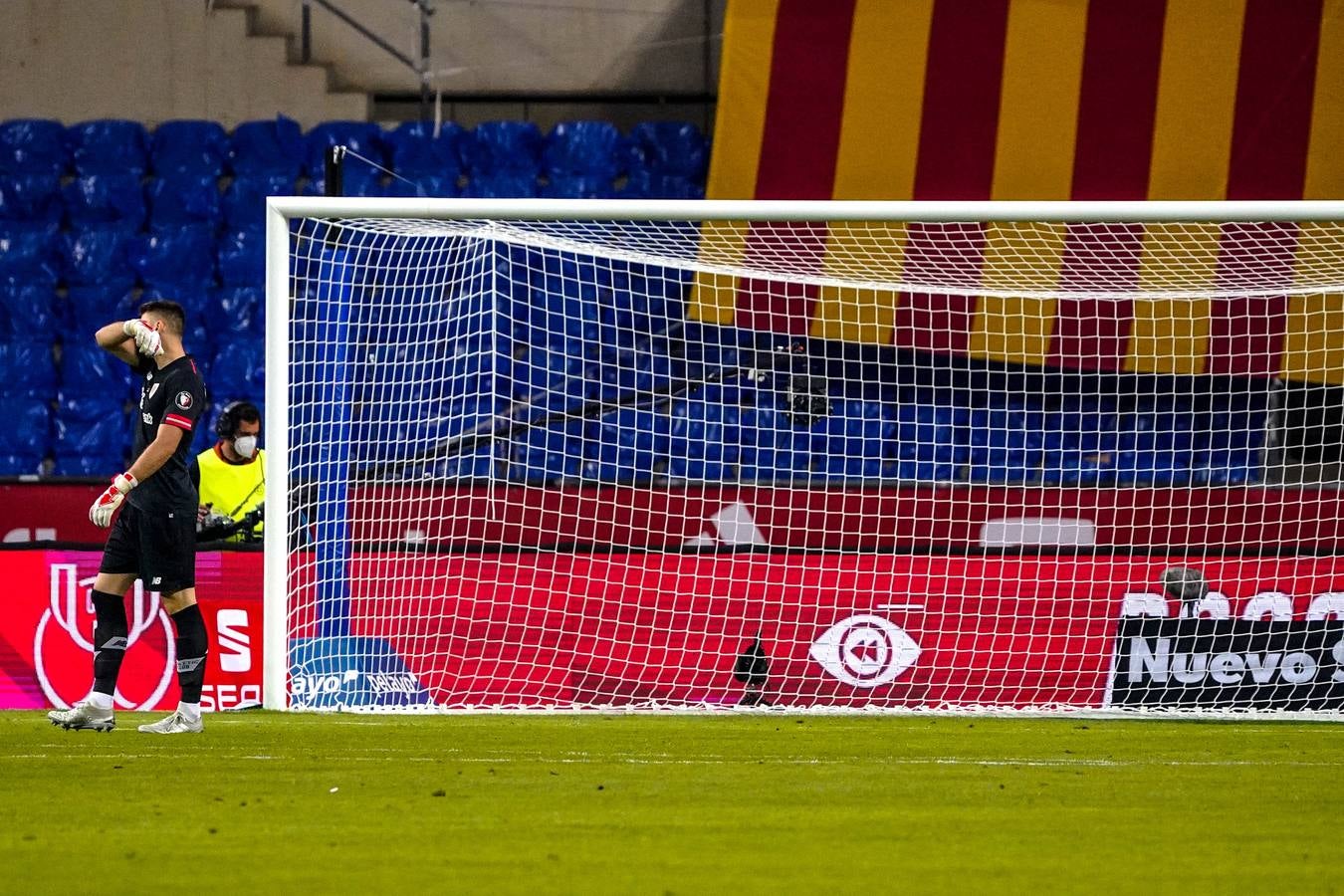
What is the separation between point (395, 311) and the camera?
398 inches

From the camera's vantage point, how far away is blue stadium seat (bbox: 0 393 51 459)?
430 inches

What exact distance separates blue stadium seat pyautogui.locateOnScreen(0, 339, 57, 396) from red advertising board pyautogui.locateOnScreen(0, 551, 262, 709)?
3.49 metres

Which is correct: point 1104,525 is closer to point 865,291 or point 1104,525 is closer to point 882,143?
point 865,291

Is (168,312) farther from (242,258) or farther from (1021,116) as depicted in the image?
(1021,116)

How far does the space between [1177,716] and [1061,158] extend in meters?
4.61

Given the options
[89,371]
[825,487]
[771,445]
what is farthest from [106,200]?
[825,487]

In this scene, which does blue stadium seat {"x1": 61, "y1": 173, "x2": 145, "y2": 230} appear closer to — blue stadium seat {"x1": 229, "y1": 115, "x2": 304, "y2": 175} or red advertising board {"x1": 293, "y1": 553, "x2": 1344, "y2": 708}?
blue stadium seat {"x1": 229, "y1": 115, "x2": 304, "y2": 175}

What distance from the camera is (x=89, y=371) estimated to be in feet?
36.8

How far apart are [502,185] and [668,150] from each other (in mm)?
1226

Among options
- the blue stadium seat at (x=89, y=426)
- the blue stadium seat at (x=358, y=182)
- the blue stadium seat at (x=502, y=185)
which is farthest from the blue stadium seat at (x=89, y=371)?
the blue stadium seat at (x=502, y=185)

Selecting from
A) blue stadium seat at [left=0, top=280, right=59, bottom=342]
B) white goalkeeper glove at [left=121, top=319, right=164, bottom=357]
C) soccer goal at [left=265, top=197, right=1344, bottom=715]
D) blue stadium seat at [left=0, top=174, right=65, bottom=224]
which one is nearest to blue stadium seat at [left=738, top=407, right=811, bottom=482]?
soccer goal at [left=265, top=197, right=1344, bottom=715]

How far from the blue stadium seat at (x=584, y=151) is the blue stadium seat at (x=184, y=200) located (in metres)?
2.46

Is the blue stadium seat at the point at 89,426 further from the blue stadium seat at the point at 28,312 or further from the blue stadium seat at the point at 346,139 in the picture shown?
the blue stadium seat at the point at 346,139

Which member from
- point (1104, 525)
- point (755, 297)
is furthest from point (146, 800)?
point (755, 297)
